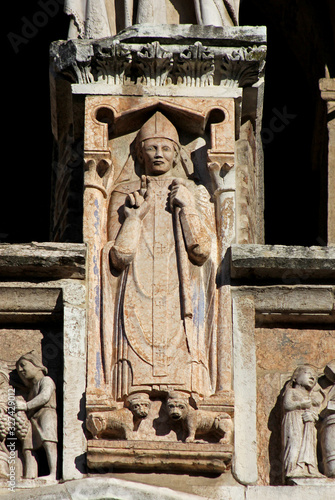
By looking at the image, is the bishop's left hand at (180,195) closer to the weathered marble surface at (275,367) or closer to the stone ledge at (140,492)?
the weathered marble surface at (275,367)

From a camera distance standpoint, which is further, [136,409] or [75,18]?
[75,18]

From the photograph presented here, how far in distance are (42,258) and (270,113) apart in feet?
14.1

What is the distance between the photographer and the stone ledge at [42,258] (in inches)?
479

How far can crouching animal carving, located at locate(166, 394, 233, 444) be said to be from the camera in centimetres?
1168

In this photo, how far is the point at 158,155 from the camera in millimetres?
12711

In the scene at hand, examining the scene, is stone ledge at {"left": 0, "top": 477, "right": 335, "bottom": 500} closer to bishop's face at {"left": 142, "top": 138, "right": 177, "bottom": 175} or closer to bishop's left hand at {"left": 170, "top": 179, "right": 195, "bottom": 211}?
bishop's left hand at {"left": 170, "top": 179, "right": 195, "bottom": 211}

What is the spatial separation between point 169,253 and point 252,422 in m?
1.24

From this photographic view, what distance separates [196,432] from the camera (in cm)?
1173

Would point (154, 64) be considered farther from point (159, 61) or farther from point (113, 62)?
point (113, 62)

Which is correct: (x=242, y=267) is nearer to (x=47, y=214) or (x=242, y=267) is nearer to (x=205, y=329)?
(x=205, y=329)

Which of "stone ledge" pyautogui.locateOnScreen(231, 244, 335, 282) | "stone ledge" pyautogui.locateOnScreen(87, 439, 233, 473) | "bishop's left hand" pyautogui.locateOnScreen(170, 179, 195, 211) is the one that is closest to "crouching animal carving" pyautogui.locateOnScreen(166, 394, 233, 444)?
"stone ledge" pyautogui.locateOnScreen(87, 439, 233, 473)

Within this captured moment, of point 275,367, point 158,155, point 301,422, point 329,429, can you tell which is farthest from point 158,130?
point 329,429

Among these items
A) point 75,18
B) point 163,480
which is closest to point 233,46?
point 75,18

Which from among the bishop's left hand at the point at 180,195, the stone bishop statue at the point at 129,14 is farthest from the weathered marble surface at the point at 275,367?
the stone bishop statue at the point at 129,14
